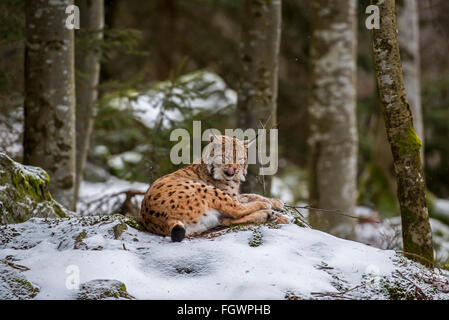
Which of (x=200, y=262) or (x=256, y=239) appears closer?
(x=200, y=262)

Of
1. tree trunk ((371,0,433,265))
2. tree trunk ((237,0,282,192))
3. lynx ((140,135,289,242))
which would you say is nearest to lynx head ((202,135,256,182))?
lynx ((140,135,289,242))

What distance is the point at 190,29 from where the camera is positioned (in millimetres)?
16000

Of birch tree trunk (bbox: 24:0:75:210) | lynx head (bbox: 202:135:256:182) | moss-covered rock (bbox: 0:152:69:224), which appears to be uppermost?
birch tree trunk (bbox: 24:0:75:210)

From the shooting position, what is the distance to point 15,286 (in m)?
3.37

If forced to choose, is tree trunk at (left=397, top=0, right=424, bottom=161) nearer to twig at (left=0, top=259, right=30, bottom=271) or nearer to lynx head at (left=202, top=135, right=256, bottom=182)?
lynx head at (left=202, top=135, right=256, bottom=182)

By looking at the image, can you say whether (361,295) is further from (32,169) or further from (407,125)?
(32,169)

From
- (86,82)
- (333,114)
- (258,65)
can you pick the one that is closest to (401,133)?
(258,65)

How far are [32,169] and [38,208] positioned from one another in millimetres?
404

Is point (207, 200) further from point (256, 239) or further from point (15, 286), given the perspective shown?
point (15, 286)

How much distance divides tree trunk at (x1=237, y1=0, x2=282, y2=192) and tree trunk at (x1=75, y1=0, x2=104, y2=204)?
6.98ft

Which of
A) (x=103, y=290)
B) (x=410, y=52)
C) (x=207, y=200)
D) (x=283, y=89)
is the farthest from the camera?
(x=283, y=89)

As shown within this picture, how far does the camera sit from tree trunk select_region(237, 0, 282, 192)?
708 centimetres

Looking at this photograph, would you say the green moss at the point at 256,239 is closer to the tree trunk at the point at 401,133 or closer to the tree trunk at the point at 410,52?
the tree trunk at the point at 401,133

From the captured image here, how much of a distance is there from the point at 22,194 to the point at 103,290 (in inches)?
72.5
